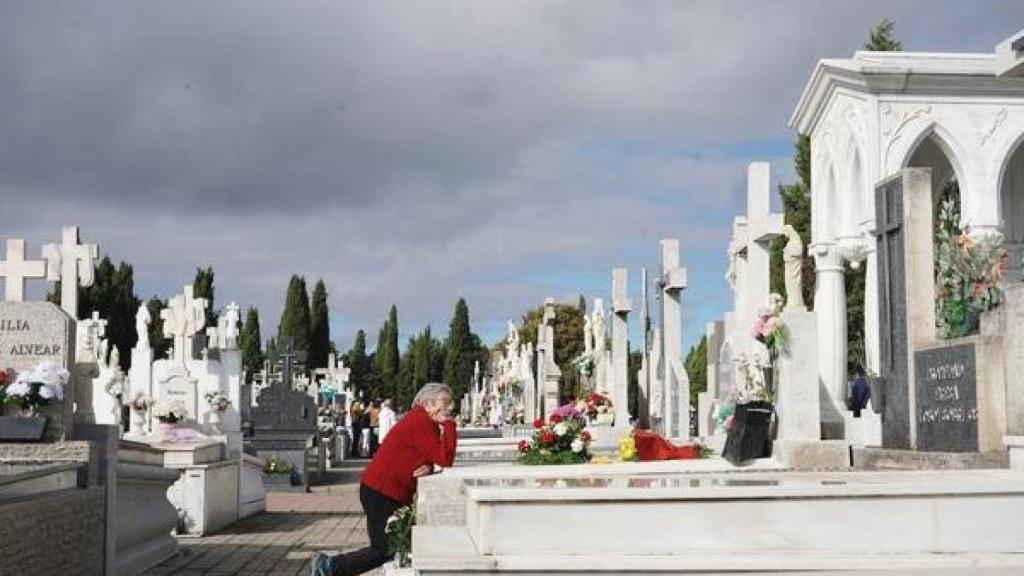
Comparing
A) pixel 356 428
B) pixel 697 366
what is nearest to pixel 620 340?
pixel 356 428

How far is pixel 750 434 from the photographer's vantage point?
39.6 feet

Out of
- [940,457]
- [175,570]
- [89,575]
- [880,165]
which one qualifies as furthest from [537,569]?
[880,165]

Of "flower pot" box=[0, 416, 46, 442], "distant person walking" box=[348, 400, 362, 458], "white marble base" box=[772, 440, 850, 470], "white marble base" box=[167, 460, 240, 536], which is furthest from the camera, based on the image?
"distant person walking" box=[348, 400, 362, 458]

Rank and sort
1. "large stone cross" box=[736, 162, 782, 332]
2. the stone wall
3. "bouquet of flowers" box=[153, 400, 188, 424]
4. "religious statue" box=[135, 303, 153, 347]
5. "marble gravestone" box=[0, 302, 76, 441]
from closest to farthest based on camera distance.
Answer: the stone wall, "marble gravestone" box=[0, 302, 76, 441], "large stone cross" box=[736, 162, 782, 332], "bouquet of flowers" box=[153, 400, 188, 424], "religious statue" box=[135, 303, 153, 347]

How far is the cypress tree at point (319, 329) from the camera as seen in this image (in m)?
100

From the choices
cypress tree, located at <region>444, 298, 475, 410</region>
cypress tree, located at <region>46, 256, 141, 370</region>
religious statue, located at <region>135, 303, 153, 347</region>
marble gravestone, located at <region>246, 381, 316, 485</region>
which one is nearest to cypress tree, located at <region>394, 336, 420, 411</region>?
cypress tree, located at <region>444, 298, 475, 410</region>

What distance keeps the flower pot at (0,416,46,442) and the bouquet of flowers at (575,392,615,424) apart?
33.9 ft

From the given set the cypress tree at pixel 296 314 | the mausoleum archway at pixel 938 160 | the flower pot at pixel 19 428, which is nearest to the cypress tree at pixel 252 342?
the cypress tree at pixel 296 314

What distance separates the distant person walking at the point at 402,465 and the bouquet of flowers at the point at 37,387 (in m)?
2.49

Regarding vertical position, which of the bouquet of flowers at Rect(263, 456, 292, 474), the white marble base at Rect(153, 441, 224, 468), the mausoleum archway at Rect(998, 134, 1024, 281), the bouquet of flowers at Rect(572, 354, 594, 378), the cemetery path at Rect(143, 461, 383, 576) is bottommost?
the cemetery path at Rect(143, 461, 383, 576)

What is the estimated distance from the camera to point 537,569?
713 cm

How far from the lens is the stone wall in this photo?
8.62 m

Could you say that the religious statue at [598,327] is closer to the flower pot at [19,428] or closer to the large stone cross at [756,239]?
the large stone cross at [756,239]

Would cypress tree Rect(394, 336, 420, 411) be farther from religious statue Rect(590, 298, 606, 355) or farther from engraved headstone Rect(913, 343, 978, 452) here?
engraved headstone Rect(913, 343, 978, 452)
